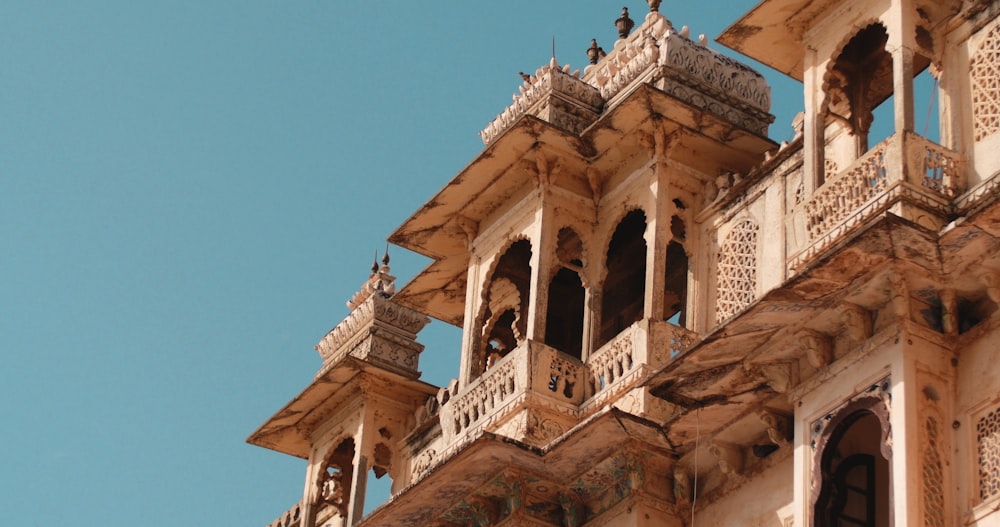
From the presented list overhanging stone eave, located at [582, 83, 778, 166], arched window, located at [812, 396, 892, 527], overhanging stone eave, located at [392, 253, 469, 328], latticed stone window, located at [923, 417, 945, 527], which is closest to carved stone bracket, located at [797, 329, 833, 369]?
arched window, located at [812, 396, 892, 527]

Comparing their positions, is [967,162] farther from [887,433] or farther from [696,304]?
[696,304]

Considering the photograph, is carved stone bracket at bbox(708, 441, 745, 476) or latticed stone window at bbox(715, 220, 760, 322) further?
latticed stone window at bbox(715, 220, 760, 322)

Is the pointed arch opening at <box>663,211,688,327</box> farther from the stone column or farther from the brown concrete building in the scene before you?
the stone column

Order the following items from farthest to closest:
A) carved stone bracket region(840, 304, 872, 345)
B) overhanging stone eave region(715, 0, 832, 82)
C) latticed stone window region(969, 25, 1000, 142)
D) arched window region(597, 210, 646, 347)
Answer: arched window region(597, 210, 646, 347), overhanging stone eave region(715, 0, 832, 82), latticed stone window region(969, 25, 1000, 142), carved stone bracket region(840, 304, 872, 345)

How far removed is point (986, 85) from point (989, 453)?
2.74 m

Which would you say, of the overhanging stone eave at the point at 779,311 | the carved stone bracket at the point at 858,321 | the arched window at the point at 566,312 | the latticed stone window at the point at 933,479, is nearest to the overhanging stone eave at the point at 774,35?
the overhanging stone eave at the point at 779,311

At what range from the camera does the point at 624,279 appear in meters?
19.8

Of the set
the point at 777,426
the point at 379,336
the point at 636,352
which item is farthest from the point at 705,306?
the point at 379,336

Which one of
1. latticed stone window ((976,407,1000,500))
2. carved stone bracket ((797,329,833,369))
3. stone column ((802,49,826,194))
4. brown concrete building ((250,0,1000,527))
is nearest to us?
latticed stone window ((976,407,1000,500))

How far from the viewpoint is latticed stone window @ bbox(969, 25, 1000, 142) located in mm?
14078

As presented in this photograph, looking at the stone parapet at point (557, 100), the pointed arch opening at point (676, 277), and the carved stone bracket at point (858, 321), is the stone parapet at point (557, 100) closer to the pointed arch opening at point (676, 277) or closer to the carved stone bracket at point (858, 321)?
the pointed arch opening at point (676, 277)

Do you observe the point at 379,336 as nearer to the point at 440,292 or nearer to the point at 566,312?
the point at 440,292

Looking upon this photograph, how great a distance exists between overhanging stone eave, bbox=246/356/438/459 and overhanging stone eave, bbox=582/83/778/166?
13.9 ft

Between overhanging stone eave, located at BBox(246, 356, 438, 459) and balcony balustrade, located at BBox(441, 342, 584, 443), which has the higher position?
overhanging stone eave, located at BBox(246, 356, 438, 459)
